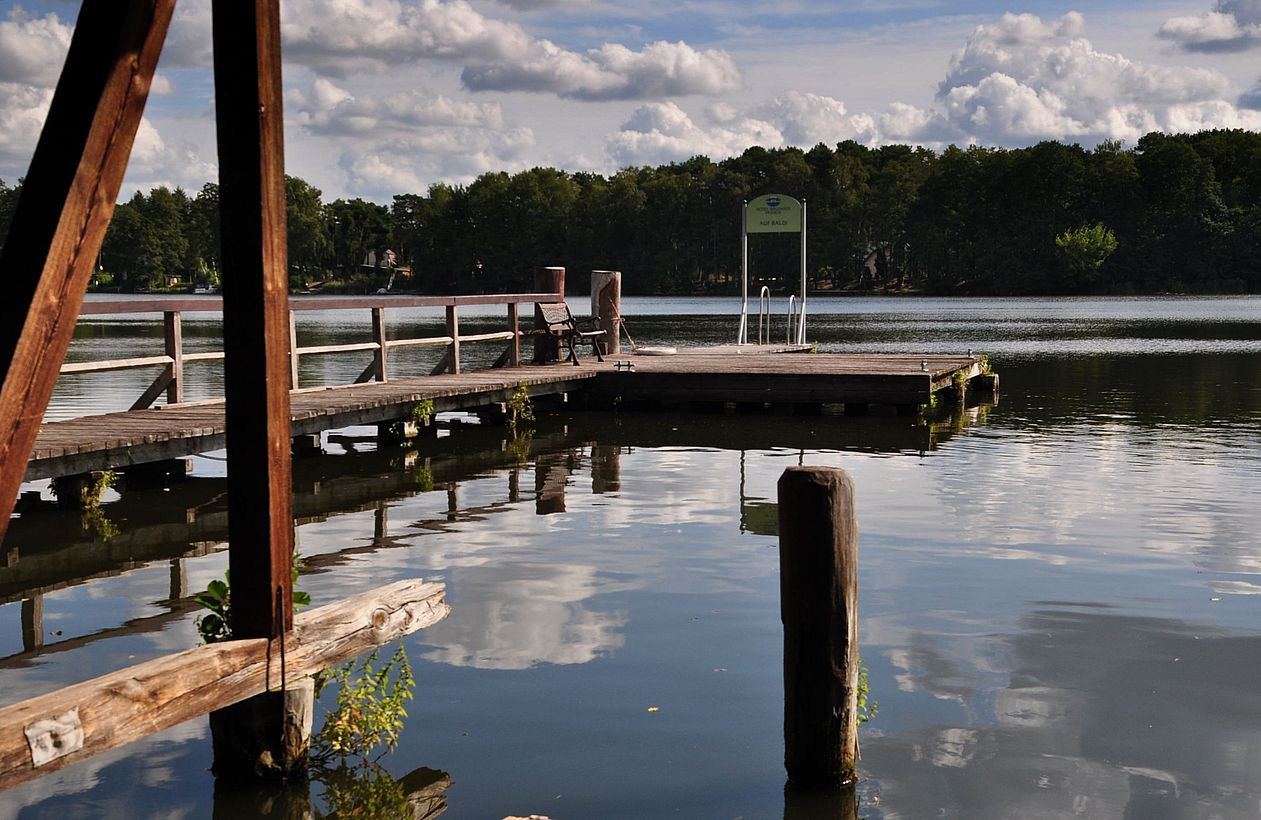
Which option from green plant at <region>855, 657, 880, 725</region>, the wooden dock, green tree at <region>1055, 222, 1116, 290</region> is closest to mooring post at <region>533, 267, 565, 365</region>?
the wooden dock

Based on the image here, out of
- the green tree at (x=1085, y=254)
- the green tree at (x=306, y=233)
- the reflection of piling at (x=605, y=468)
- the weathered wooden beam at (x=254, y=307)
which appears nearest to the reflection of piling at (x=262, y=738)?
the weathered wooden beam at (x=254, y=307)

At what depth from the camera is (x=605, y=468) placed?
13.5 metres

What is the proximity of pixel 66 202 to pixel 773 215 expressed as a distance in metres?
25.4

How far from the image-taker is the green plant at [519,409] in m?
17.0

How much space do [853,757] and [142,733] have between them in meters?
2.44

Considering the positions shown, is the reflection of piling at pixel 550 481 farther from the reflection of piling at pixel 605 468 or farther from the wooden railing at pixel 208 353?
the wooden railing at pixel 208 353

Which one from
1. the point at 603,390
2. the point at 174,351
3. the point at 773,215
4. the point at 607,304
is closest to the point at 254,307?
the point at 174,351

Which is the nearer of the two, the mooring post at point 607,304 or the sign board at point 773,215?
the mooring post at point 607,304

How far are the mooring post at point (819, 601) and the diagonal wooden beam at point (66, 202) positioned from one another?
232 centimetres

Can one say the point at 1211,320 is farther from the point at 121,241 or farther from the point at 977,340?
the point at 121,241

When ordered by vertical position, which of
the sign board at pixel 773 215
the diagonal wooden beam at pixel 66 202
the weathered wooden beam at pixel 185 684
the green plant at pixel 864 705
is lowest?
the green plant at pixel 864 705

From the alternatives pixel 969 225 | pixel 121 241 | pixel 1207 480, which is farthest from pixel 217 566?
pixel 121 241

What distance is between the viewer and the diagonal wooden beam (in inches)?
122

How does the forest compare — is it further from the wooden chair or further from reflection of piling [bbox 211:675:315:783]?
reflection of piling [bbox 211:675:315:783]
